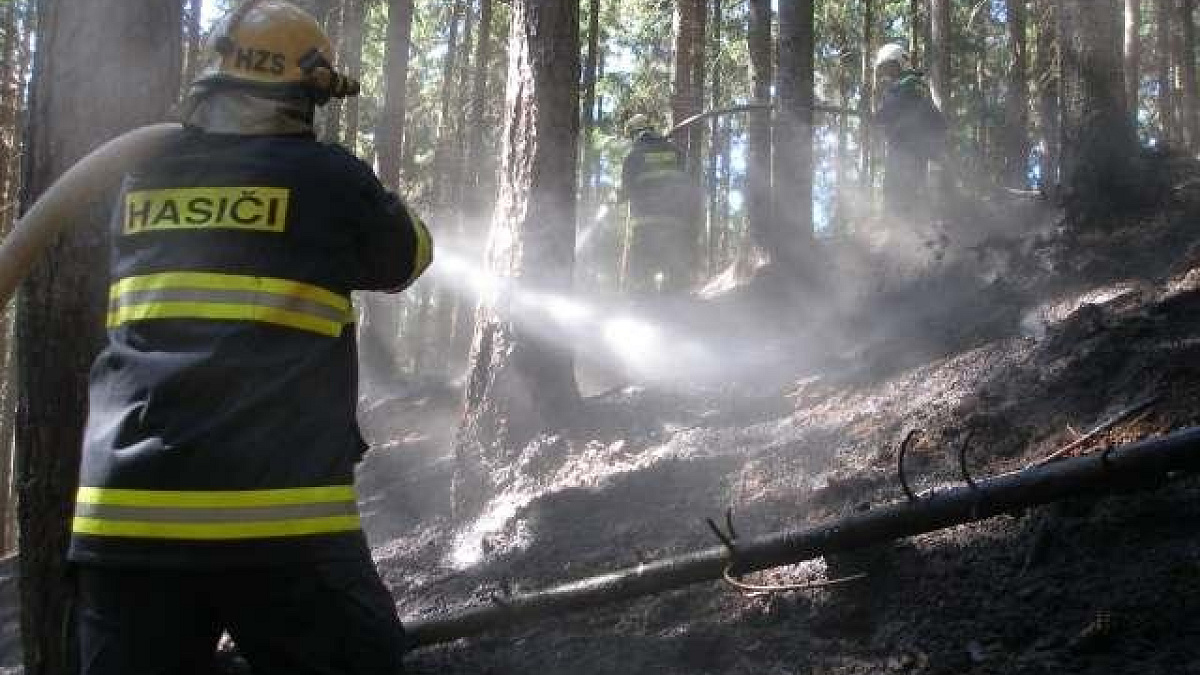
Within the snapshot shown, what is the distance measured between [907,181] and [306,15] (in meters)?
9.86

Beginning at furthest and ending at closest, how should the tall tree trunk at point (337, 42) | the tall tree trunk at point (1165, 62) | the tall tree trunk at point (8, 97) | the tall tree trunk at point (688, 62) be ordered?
the tall tree trunk at point (1165, 62)
the tall tree trunk at point (8, 97)
the tall tree trunk at point (337, 42)
the tall tree trunk at point (688, 62)

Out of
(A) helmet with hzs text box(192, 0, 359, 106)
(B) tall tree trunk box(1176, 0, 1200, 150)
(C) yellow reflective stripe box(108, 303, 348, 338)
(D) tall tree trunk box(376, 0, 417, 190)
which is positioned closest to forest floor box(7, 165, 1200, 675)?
(C) yellow reflective stripe box(108, 303, 348, 338)

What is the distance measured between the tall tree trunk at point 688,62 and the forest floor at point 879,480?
554 cm

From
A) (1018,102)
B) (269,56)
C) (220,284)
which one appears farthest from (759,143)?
(1018,102)

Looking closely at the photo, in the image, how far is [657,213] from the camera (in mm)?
11398

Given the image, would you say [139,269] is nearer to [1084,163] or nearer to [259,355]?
[259,355]

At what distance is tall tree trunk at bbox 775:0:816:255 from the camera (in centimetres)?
1030

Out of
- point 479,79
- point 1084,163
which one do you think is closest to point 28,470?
point 1084,163

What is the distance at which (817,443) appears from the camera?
591 cm

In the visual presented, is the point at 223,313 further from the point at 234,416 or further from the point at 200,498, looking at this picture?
the point at 200,498

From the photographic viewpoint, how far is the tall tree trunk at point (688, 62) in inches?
578

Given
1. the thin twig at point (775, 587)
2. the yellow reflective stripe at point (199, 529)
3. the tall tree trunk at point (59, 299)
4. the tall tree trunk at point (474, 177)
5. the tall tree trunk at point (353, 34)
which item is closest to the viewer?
the yellow reflective stripe at point (199, 529)

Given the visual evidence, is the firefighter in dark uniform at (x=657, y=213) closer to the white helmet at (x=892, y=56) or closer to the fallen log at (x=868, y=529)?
the white helmet at (x=892, y=56)

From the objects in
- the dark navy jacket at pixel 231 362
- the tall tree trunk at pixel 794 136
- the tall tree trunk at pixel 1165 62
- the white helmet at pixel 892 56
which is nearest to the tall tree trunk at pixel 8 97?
the tall tree trunk at pixel 794 136
